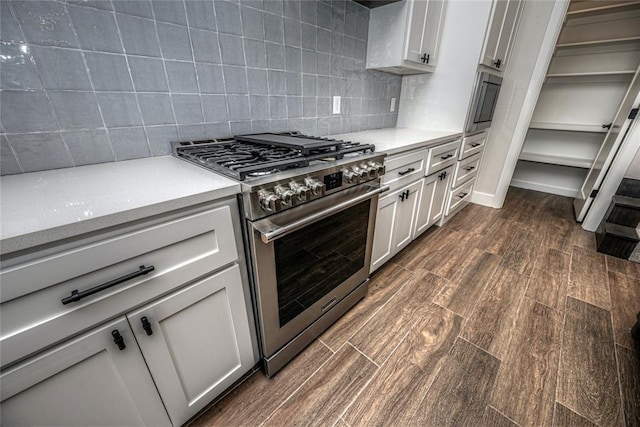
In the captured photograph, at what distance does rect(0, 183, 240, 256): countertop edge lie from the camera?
0.50m

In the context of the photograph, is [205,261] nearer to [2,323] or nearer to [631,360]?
[2,323]

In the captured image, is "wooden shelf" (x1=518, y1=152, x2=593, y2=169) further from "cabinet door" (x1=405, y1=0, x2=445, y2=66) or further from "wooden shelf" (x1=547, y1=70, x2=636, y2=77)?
"cabinet door" (x1=405, y1=0, x2=445, y2=66)

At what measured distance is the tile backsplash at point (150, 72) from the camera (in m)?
0.86

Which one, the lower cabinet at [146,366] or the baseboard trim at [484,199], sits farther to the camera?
the baseboard trim at [484,199]

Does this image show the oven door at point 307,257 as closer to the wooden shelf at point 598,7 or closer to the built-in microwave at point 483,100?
the built-in microwave at point 483,100

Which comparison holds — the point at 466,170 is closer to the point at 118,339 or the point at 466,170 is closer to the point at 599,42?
the point at 599,42

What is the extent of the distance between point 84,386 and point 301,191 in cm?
80

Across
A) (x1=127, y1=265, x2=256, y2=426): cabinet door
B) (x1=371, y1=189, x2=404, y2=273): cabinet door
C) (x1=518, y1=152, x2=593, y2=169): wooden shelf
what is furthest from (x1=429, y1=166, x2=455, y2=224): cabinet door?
(x1=127, y1=265, x2=256, y2=426): cabinet door

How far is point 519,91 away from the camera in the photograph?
8.34ft

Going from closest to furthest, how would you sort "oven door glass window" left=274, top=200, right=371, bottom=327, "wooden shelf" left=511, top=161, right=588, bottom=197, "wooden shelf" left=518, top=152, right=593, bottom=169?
"oven door glass window" left=274, top=200, right=371, bottom=327
"wooden shelf" left=518, top=152, right=593, bottom=169
"wooden shelf" left=511, top=161, right=588, bottom=197

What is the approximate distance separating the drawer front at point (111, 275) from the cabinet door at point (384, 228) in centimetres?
99

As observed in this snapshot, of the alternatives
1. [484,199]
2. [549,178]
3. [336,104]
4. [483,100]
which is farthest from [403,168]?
[549,178]

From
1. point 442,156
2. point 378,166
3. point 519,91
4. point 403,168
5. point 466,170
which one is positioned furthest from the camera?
point 466,170

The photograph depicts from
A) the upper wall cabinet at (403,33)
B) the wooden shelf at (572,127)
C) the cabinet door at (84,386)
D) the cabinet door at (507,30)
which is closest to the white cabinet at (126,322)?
the cabinet door at (84,386)
